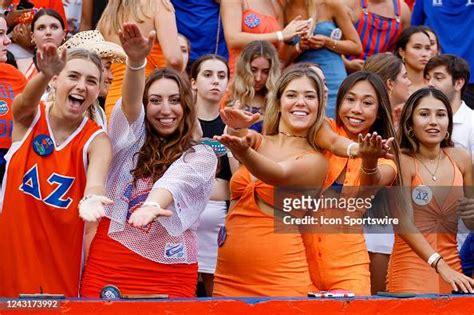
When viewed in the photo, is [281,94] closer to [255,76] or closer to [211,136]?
[211,136]

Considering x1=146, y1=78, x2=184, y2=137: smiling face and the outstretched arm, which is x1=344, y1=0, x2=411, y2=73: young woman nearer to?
x1=146, y1=78, x2=184, y2=137: smiling face

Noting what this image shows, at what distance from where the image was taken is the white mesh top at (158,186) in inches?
220

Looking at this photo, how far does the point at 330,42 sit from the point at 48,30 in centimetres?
211

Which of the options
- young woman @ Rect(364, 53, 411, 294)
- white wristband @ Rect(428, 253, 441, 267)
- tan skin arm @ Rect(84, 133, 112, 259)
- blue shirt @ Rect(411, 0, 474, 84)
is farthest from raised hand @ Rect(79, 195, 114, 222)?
blue shirt @ Rect(411, 0, 474, 84)

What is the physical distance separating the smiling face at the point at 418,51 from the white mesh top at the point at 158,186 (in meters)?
3.27

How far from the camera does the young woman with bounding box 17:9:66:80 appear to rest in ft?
26.2

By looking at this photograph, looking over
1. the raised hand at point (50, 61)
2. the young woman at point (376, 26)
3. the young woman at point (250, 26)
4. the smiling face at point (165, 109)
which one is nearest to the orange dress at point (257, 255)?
the smiling face at point (165, 109)

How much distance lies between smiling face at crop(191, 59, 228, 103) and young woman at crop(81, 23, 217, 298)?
1.67 m

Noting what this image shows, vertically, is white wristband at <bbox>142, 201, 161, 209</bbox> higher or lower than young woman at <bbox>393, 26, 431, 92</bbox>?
lower

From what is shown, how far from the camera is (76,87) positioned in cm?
559

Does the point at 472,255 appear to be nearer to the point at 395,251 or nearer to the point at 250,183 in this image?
the point at 395,251

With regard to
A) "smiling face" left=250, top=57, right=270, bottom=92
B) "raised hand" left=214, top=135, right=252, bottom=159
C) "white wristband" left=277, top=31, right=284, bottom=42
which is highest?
"white wristband" left=277, top=31, right=284, bottom=42

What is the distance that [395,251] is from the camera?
6531mm

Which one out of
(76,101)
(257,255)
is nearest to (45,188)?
(76,101)
